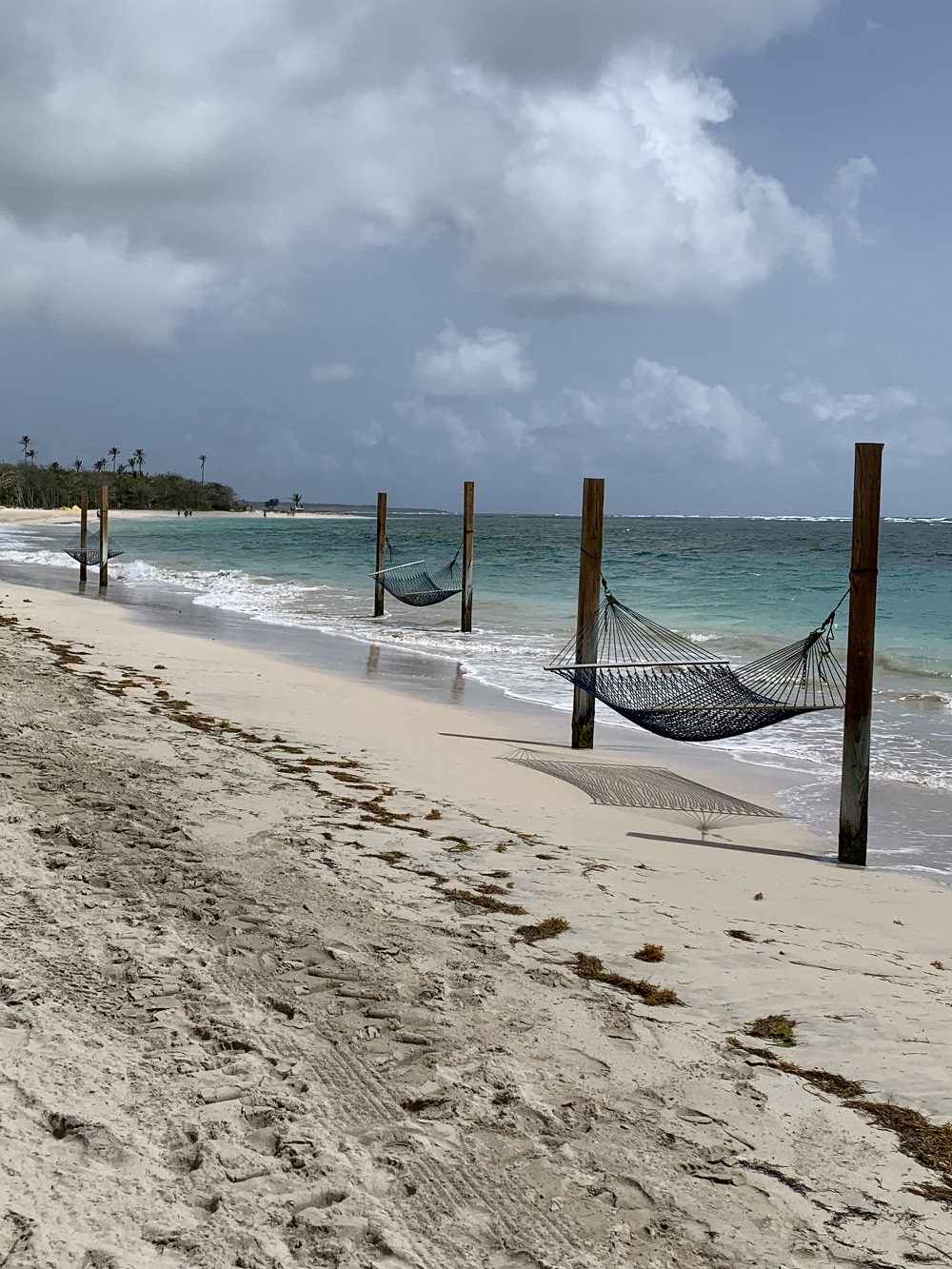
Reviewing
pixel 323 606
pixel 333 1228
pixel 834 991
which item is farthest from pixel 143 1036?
pixel 323 606

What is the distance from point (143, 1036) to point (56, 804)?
2.35m

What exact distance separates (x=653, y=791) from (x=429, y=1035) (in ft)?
12.8

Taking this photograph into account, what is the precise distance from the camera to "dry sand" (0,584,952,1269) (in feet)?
7.03

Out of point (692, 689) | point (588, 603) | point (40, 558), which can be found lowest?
point (692, 689)

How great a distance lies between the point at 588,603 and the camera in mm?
8109

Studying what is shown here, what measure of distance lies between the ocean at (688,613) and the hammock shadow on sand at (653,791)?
0.46 metres

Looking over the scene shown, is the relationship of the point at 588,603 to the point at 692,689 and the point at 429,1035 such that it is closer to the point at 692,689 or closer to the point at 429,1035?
the point at 692,689

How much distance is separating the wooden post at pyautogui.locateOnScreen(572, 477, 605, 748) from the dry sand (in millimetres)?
2191

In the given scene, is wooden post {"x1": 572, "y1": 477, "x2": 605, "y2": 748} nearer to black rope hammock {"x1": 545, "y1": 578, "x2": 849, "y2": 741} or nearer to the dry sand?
black rope hammock {"x1": 545, "y1": 578, "x2": 849, "y2": 741}

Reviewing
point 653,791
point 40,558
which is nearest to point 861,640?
point 653,791

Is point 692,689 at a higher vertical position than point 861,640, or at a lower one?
lower

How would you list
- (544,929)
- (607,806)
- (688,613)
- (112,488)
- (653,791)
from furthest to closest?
(112,488), (688,613), (653,791), (607,806), (544,929)

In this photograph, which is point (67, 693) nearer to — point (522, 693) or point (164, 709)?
point (164, 709)

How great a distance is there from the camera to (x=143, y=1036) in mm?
2748
